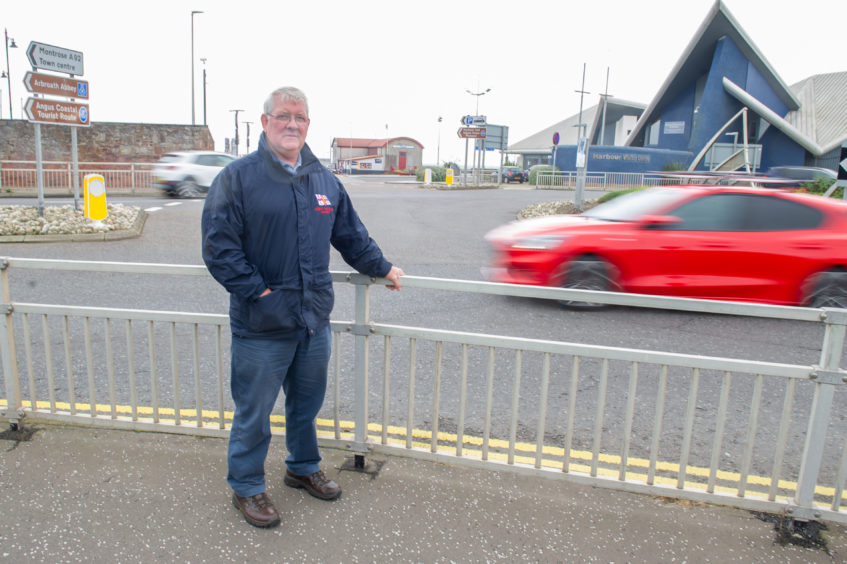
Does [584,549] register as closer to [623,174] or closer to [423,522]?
[423,522]

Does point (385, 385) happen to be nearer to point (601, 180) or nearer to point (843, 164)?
point (843, 164)

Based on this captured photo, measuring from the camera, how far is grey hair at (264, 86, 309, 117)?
2.78 metres

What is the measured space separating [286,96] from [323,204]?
51cm

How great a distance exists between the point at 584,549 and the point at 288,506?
1.41 meters

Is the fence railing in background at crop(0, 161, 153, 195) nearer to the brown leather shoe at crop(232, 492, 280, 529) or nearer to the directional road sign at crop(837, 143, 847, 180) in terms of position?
the directional road sign at crop(837, 143, 847, 180)

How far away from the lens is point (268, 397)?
288 cm

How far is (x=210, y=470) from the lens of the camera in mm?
3311

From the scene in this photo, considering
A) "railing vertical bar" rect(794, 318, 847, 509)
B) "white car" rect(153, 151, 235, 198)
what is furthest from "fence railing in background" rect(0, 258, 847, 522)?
"white car" rect(153, 151, 235, 198)

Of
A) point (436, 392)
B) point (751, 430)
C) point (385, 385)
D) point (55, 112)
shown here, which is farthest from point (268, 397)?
point (55, 112)

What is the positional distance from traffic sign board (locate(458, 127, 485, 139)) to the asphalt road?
23.7 m

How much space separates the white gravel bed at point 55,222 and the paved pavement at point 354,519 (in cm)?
990

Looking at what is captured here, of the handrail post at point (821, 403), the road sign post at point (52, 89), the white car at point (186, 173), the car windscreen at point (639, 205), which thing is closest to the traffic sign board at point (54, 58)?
the road sign post at point (52, 89)

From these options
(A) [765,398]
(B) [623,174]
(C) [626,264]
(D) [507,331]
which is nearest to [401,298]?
(D) [507,331]

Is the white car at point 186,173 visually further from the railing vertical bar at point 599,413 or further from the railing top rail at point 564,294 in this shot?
the railing vertical bar at point 599,413
